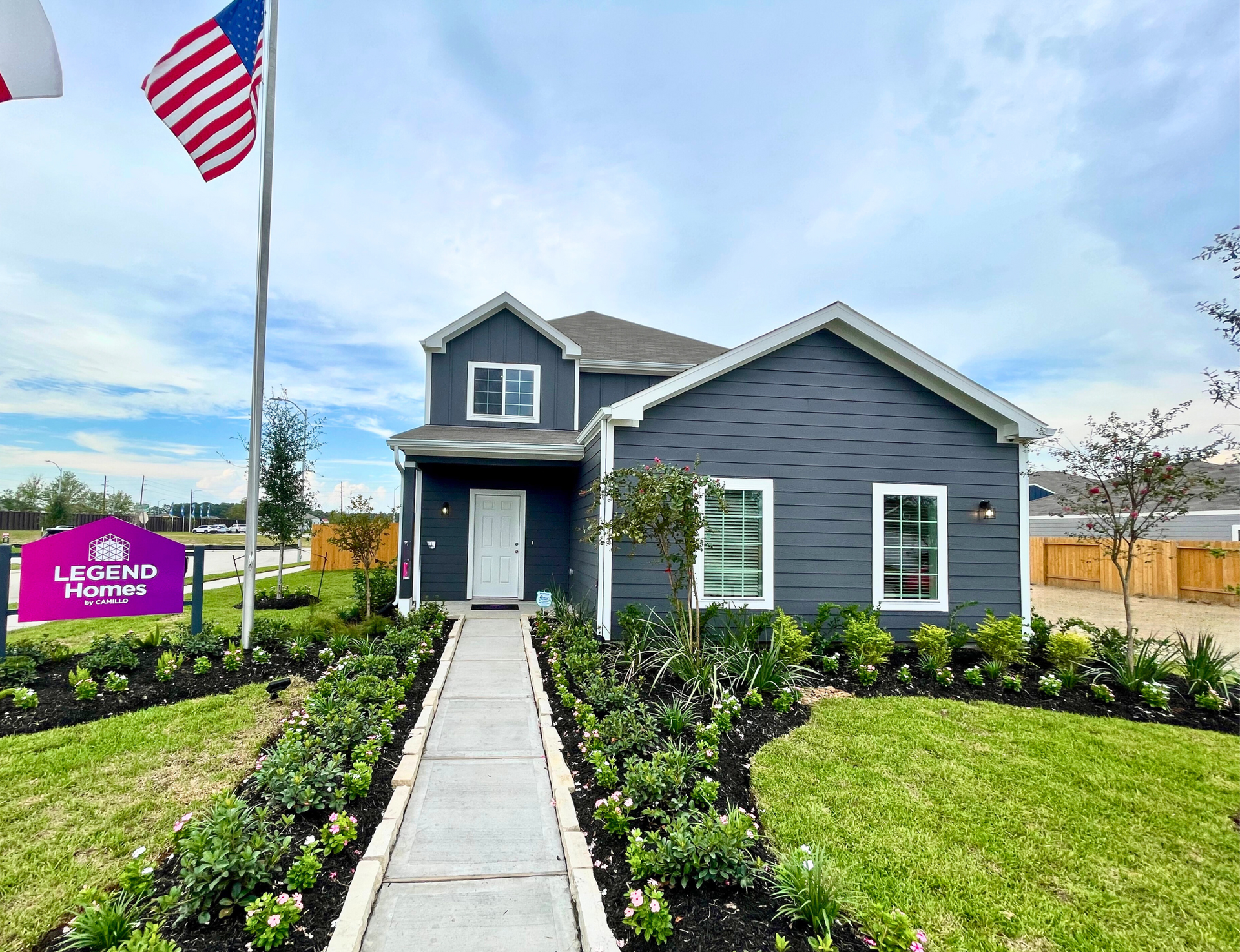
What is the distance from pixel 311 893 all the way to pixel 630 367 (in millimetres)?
9132

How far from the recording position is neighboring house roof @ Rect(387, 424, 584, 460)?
27.4 feet

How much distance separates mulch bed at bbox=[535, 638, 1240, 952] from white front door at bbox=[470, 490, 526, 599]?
2.82 metres

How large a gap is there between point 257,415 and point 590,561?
14.2 feet

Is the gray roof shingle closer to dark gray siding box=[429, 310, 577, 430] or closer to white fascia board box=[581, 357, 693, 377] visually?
white fascia board box=[581, 357, 693, 377]

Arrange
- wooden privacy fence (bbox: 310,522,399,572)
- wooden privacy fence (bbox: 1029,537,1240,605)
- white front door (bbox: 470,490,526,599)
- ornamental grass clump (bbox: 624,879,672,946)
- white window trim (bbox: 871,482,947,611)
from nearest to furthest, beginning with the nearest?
ornamental grass clump (bbox: 624,879,672,946)
white window trim (bbox: 871,482,947,611)
white front door (bbox: 470,490,526,599)
wooden privacy fence (bbox: 1029,537,1240,605)
wooden privacy fence (bbox: 310,522,399,572)

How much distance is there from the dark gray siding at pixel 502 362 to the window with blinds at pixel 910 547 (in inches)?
223

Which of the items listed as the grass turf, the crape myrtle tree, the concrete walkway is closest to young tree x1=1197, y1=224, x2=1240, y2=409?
the concrete walkway

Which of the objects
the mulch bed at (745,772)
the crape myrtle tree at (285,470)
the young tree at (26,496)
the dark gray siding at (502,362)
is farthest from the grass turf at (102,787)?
the young tree at (26,496)

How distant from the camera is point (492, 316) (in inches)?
406

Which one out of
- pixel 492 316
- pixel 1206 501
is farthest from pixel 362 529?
pixel 1206 501

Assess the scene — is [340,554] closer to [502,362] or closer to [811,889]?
[502,362]

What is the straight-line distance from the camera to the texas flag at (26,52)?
3.97m

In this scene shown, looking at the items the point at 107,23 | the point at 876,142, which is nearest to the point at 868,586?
the point at 876,142

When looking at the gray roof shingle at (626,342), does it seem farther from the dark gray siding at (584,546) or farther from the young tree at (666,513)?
the young tree at (666,513)
